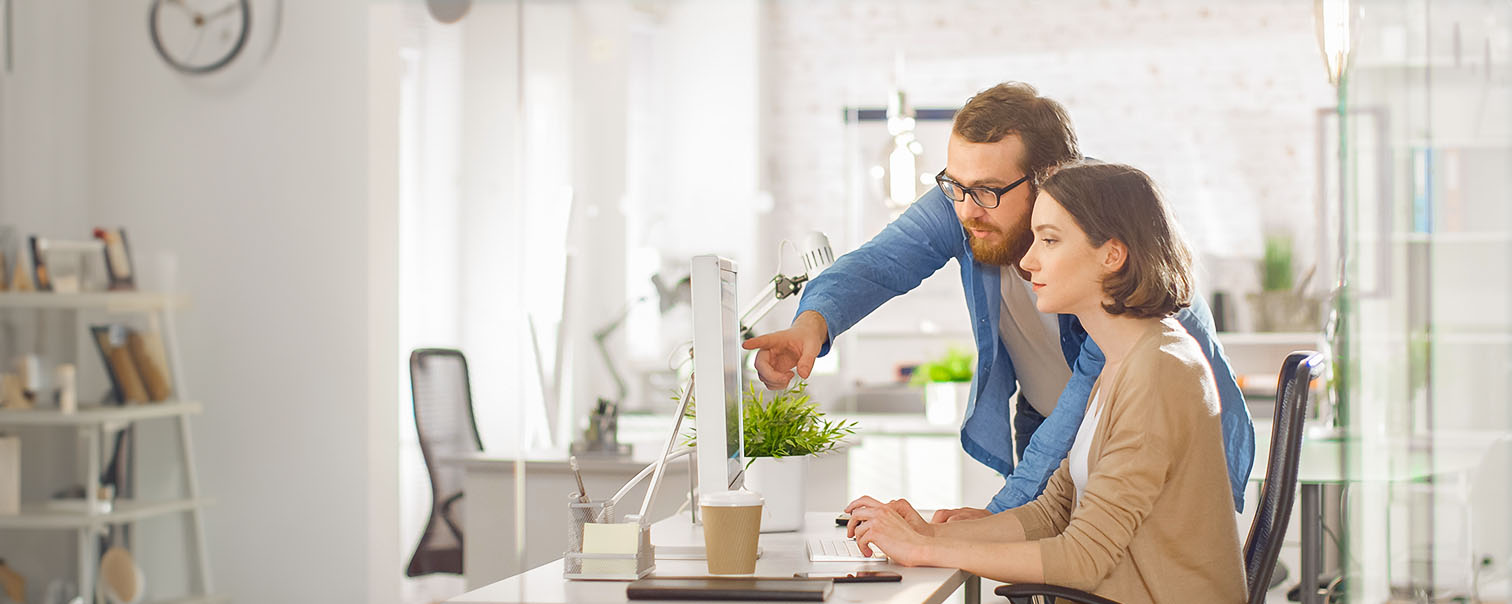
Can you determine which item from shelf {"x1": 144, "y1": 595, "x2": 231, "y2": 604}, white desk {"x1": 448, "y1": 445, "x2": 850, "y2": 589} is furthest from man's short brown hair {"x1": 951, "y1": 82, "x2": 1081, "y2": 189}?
shelf {"x1": 144, "y1": 595, "x2": 231, "y2": 604}

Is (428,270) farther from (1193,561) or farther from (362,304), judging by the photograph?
(1193,561)

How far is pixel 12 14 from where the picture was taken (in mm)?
3105

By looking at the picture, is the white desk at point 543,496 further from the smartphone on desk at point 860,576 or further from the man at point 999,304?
the smartphone on desk at point 860,576

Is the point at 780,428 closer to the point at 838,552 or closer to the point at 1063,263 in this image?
the point at 838,552

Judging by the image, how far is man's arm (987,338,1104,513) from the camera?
175 cm

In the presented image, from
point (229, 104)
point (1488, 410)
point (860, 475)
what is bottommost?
point (860, 475)

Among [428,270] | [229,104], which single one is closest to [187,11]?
[229,104]

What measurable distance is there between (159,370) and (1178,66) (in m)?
4.40

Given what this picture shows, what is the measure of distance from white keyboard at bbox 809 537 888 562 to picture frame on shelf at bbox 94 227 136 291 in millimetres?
2255

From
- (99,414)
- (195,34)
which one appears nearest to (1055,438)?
(99,414)

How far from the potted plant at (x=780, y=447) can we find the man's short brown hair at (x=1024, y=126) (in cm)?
46

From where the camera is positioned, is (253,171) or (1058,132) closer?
(1058,132)

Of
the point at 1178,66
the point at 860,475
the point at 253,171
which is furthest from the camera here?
the point at 1178,66

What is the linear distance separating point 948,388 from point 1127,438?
10.4 ft
